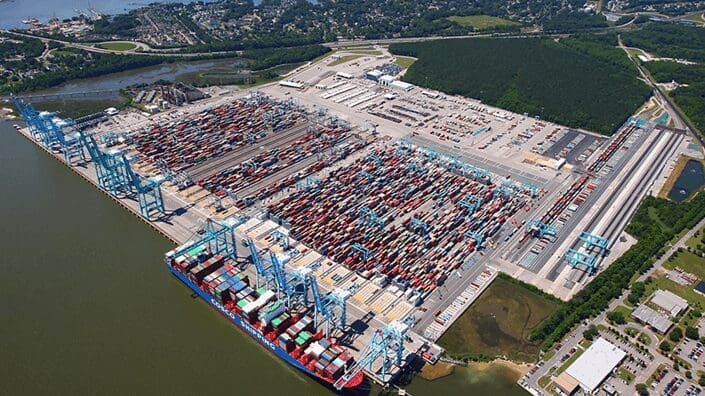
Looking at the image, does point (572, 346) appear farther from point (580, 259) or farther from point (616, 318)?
point (580, 259)

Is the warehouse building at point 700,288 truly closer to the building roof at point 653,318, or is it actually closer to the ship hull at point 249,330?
the building roof at point 653,318

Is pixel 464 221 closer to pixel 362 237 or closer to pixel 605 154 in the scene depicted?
pixel 362 237

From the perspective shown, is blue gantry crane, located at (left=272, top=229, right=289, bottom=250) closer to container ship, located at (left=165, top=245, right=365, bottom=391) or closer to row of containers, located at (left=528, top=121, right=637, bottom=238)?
container ship, located at (left=165, top=245, right=365, bottom=391)

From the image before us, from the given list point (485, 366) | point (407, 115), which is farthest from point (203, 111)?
point (485, 366)

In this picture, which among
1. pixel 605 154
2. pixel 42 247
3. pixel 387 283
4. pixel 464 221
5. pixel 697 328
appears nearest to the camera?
pixel 697 328

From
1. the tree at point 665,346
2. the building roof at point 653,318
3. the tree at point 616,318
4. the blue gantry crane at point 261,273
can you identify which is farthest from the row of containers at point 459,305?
the blue gantry crane at point 261,273

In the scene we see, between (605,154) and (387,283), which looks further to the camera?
(605,154)

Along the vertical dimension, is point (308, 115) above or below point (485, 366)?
above
